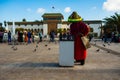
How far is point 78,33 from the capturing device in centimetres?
1298

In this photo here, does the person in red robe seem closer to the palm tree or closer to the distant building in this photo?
the palm tree

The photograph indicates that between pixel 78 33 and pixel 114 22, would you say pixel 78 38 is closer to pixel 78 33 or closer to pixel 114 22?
pixel 78 33

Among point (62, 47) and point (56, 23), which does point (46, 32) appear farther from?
point (62, 47)

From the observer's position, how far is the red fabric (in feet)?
41.7

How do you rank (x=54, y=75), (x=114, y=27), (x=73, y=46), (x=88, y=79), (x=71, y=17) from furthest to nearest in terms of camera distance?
1. (x=114, y=27)
2. (x=71, y=17)
3. (x=73, y=46)
4. (x=54, y=75)
5. (x=88, y=79)

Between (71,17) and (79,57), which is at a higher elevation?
(71,17)

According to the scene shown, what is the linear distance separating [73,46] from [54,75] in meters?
2.48

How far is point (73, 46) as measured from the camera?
12.1 meters

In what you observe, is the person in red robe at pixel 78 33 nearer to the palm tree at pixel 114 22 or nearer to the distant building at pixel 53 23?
the palm tree at pixel 114 22

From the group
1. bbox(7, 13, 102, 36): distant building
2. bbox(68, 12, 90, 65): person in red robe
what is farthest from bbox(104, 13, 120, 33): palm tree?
bbox(68, 12, 90, 65): person in red robe

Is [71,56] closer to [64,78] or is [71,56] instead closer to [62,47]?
[62,47]

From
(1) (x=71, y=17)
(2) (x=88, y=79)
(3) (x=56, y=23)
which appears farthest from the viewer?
(3) (x=56, y=23)

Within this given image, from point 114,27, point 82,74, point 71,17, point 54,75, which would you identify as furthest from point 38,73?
point 114,27

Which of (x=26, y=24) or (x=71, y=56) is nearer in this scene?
(x=71, y=56)
